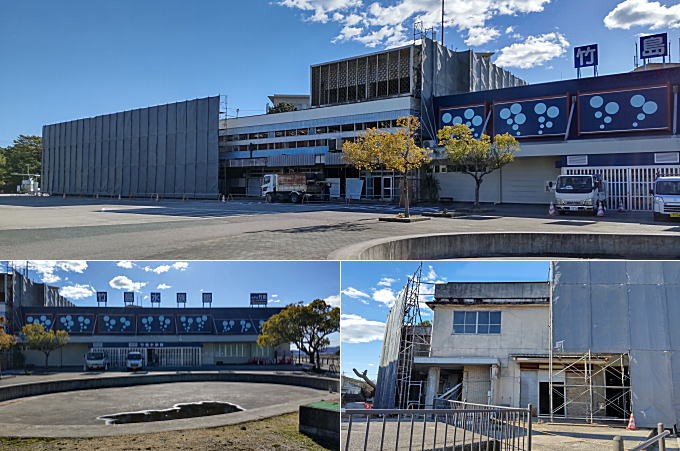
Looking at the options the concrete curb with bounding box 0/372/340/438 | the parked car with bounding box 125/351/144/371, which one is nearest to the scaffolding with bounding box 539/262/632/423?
the concrete curb with bounding box 0/372/340/438

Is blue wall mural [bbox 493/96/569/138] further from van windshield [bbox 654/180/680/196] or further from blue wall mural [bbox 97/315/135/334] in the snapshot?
blue wall mural [bbox 97/315/135/334]

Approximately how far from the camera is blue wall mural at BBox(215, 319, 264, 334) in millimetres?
28156

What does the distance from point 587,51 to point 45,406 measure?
33492mm

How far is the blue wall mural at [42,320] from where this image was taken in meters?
24.9

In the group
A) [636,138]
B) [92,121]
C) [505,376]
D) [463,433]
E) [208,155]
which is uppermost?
[92,121]

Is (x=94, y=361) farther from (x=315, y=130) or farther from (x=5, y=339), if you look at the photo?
(x=315, y=130)

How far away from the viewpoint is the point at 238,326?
93.3ft

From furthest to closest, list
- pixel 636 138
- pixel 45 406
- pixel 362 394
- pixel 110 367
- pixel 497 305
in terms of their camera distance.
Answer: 1. pixel 636 138
2. pixel 110 367
3. pixel 497 305
4. pixel 45 406
5. pixel 362 394

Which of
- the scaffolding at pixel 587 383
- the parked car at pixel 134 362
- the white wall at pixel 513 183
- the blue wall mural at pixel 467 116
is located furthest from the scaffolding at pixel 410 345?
the blue wall mural at pixel 467 116

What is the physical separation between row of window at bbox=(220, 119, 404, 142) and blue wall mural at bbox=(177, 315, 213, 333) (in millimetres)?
18325

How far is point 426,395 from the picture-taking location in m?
15.2

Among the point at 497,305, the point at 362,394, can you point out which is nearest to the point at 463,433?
the point at 362,394

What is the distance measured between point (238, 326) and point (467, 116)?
19822 mm

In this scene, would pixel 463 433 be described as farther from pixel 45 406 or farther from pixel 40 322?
pixel 40 322
